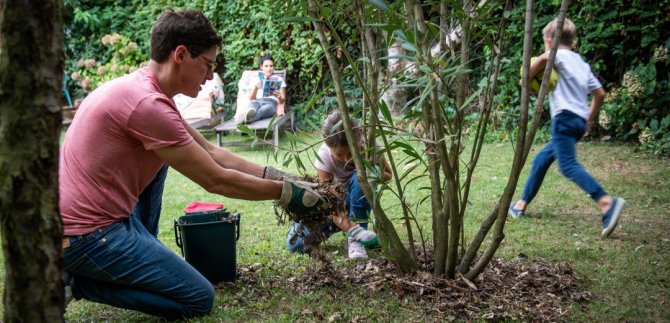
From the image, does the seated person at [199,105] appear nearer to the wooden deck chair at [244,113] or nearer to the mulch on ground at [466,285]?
the wooden deck chair at [244,113]

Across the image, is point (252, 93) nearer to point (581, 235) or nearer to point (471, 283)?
point (581, 235)

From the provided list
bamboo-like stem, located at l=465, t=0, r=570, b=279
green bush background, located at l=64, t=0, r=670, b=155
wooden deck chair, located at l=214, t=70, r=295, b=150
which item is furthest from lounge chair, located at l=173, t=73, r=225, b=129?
bamboo-like stem, located at l=465, t=0, r=570, b=279

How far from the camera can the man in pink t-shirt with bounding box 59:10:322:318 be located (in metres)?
2.43

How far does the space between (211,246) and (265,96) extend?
6.24m

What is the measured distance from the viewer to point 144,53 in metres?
11.0

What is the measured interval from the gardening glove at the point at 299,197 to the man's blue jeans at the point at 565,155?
6.79 ft

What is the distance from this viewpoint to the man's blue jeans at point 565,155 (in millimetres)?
3963

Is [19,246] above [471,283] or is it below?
above

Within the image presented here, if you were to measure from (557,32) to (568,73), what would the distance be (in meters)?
1.83

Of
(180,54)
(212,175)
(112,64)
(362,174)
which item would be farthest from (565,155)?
(112,64)

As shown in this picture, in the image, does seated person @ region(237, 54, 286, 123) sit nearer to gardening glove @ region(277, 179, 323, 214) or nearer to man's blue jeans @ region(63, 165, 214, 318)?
gardening glove @ region(277, 179, 323, 214)

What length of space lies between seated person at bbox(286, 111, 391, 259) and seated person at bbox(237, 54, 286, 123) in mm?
4927

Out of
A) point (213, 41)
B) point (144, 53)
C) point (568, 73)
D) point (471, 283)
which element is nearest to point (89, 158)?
point (213, 41)

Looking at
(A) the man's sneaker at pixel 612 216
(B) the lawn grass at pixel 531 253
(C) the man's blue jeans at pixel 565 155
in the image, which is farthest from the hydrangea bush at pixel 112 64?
(A) the man's sneaker at pixel 612 216
